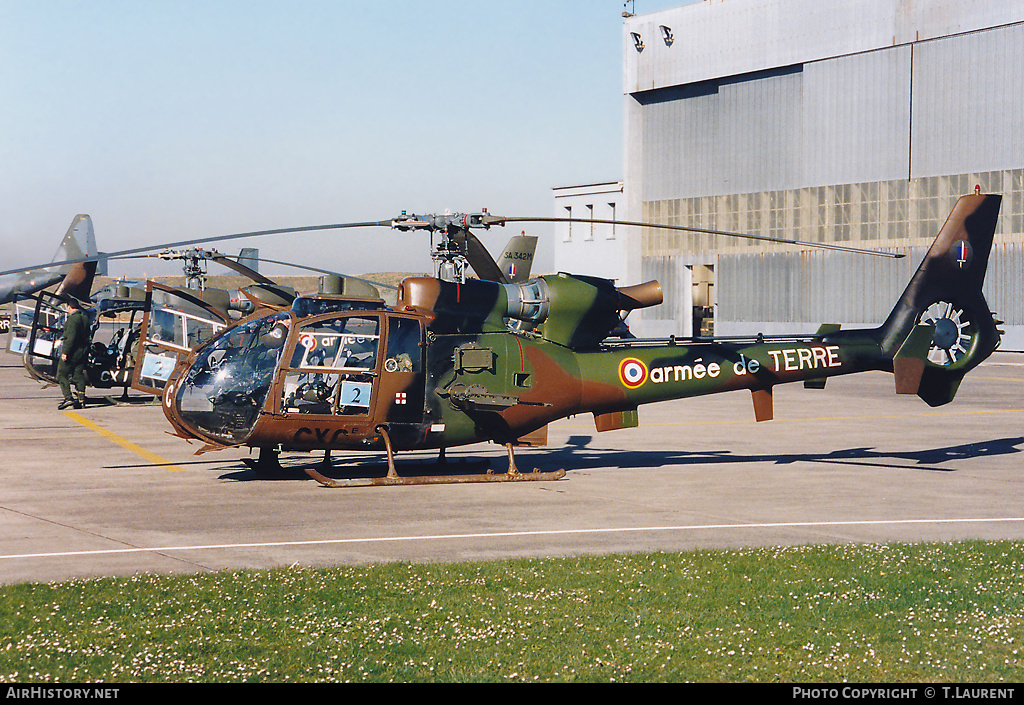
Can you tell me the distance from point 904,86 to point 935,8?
400 cm

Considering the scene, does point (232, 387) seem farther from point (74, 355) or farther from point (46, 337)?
point (46, 337)

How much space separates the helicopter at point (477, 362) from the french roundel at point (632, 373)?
0.07ft

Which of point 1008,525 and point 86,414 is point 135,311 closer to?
point 86,414

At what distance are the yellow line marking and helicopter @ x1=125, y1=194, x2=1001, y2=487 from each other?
244cm

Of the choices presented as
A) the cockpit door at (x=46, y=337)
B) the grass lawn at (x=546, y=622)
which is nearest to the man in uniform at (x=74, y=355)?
the cockpit door at (x=46, y=337)

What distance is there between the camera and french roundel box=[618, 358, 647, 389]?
15.9 m

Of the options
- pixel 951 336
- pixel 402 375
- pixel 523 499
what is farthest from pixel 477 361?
pixel 951 336

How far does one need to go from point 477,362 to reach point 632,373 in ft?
8.35

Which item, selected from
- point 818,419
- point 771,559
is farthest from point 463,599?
point 818,419

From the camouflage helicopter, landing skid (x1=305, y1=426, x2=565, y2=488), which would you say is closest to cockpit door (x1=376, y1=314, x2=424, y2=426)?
the camouflage helicopter

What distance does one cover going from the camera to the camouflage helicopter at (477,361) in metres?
14.1

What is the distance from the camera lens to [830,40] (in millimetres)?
56312

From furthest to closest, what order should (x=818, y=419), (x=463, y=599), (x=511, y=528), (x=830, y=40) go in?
(x=830, y=40) → (x=818, y=419) → (x=511, y=528) → (x=463, y=599)

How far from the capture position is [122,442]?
19.8m
